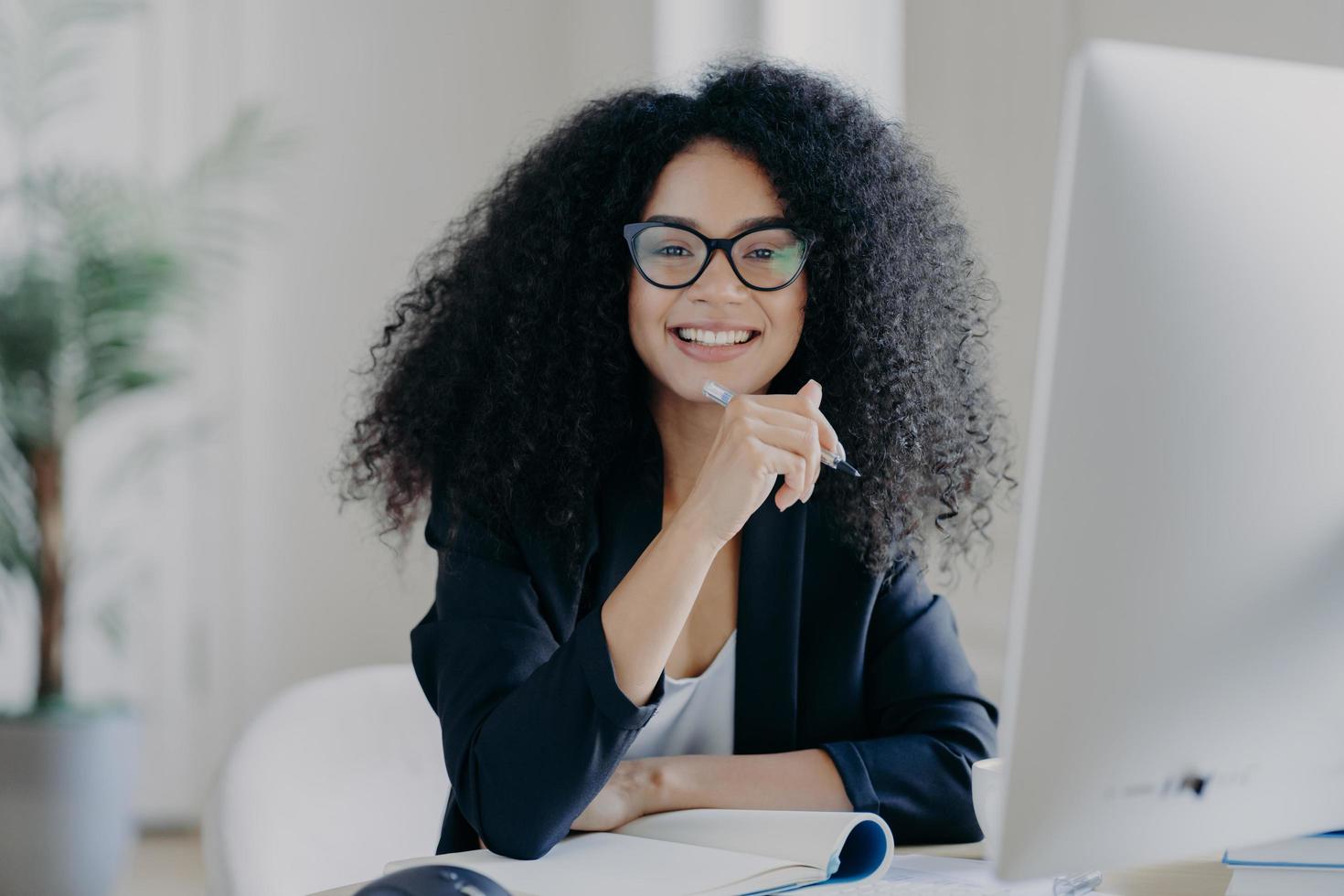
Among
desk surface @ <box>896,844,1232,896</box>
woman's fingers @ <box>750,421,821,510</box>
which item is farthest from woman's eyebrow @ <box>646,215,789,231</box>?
desk surface @ <box>896,844,1232,896</box>

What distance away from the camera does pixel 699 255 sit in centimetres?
124

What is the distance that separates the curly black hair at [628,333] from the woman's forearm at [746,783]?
24cm

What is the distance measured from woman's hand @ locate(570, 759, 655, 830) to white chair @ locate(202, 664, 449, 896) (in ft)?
0.99

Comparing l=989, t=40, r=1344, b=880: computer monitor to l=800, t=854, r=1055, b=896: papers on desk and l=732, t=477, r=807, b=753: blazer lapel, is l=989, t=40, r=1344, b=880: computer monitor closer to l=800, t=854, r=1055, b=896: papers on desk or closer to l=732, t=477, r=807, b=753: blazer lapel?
l=800, t=854, r=1055, b=896: papers on desk

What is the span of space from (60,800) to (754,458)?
2183 mm

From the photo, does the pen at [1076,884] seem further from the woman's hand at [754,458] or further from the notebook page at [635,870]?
the woman's hand at [754,458]

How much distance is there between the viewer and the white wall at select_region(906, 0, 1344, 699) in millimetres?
2139

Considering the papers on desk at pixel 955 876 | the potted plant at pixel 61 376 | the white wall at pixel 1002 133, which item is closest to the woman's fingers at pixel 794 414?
A: the papers on desk at pixel 955 876

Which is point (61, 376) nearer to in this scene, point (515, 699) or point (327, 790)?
point (327, 790)

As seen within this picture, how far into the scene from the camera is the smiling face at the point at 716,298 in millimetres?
1230

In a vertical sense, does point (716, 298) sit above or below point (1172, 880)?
above

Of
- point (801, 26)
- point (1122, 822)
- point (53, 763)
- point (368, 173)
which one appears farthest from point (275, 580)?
point (1122, 822)

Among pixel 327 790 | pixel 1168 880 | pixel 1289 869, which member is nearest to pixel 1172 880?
pixel 1168 880

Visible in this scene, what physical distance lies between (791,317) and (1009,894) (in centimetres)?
58
